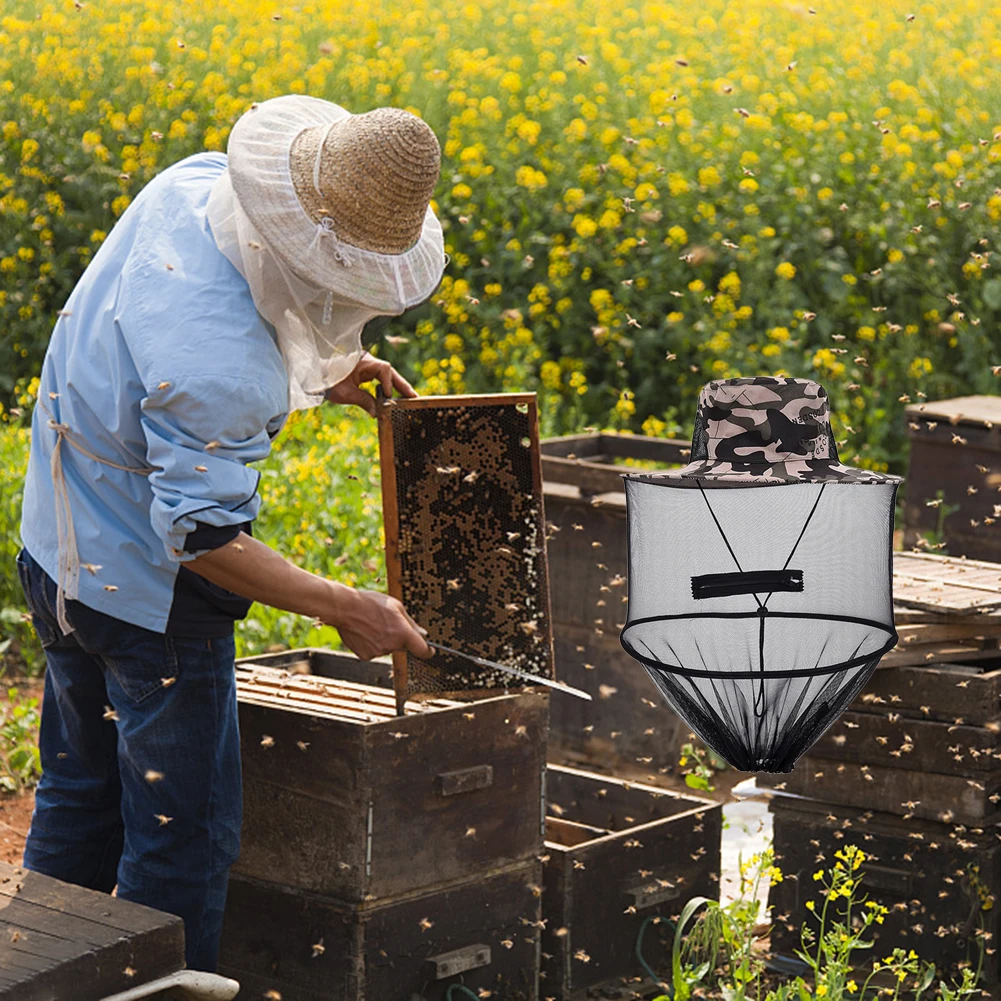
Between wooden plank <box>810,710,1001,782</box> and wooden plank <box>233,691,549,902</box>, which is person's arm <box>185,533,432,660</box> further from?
wooden plank <box>810,710,1001,782</box>

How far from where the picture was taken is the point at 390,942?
2.70 metres

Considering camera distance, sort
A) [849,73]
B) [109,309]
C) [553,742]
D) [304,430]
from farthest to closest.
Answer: [849,73], [304,430], [553,742], [109,309]

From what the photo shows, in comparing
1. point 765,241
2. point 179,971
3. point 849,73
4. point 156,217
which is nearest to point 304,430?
point 765,241

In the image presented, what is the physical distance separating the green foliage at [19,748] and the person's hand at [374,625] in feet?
6.26

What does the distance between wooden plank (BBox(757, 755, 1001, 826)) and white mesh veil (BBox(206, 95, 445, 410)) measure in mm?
1355

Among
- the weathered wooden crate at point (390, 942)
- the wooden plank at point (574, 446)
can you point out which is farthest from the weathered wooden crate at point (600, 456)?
the weathered wooden crate at point (390, 942)

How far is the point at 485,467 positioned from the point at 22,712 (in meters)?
2.07

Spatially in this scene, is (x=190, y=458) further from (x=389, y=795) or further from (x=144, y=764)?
(x=389, y=795)

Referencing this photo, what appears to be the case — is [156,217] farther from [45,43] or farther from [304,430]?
[45,43]

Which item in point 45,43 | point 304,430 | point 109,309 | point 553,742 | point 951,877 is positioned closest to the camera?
point 109,309

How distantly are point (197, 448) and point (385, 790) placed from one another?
0.81 m

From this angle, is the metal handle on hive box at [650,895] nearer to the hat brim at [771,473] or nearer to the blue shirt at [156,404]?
the blue shirt at [156,404]

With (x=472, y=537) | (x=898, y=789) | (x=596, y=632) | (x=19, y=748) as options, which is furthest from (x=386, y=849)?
(x=19, y=748)

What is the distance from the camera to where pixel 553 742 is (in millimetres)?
4492
